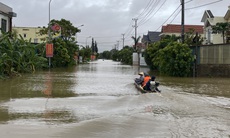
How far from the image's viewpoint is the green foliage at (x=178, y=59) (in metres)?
29.2

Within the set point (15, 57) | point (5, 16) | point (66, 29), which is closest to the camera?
point (15, 57)

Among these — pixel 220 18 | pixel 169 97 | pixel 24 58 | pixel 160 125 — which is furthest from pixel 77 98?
pixel 220 18

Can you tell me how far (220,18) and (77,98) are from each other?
115 feet

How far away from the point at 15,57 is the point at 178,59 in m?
14.4

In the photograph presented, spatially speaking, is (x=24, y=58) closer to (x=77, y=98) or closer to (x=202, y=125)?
(x=77, y=98)

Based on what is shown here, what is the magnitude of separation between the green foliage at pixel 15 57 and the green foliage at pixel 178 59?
1234 cm

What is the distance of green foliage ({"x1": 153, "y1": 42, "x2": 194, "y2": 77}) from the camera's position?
95.8ft

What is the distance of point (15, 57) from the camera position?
25.6 meters

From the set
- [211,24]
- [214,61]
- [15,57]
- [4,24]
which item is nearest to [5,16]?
[4,24]

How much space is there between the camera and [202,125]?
8992 millimetres

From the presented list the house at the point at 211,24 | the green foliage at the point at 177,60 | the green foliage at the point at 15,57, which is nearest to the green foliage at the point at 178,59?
the green foliage at the point at 177,60

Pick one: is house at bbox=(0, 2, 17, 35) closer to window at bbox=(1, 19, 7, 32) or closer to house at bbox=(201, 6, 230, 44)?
window at bbox=(1, 19, 7, 32)

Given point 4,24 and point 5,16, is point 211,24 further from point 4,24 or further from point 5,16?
point 4,24

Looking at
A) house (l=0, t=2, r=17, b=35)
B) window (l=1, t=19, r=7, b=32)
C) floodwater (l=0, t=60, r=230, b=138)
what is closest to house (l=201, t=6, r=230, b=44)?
house (l=0, t=2, r=17, b=35)
